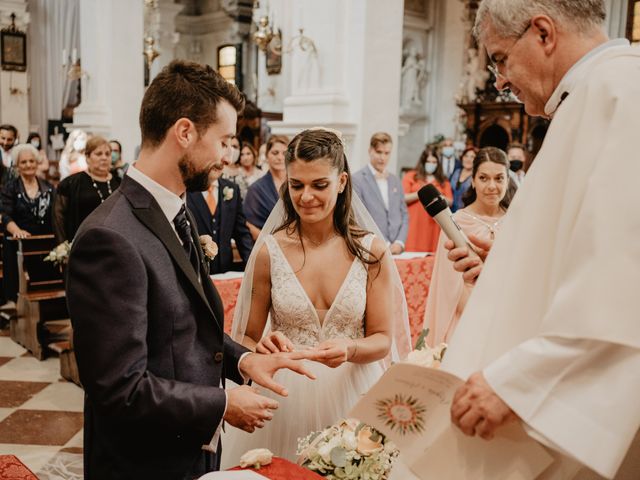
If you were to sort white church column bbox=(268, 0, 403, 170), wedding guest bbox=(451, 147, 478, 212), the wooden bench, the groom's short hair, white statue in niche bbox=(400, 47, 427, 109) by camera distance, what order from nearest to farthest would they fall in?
the groom's short hair, the wooden bench, white church column bbox=(268, 0, 403, 170), wedding guest bbox=(451, 147, 478, 212), white statue in niche bbox=(400, 47, 427, 109)

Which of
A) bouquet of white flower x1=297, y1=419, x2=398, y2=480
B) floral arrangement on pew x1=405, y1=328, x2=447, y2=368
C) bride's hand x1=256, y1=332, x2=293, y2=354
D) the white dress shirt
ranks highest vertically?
the white dress shirt

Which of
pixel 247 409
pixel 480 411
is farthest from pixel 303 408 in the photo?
pixel 480 411

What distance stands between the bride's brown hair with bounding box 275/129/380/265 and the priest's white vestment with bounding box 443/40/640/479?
1.14 meters

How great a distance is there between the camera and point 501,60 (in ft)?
5.08

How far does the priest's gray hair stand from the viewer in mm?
1434

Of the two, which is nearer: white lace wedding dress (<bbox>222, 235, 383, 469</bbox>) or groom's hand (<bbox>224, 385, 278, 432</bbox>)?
groom's hand (<bbox>224, 385, 278, 432</bbox>)

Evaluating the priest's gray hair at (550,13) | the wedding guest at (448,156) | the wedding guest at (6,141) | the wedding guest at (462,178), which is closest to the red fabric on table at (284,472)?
the priest's gray hair at (550,13)

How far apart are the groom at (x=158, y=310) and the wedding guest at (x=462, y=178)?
575 centimetres

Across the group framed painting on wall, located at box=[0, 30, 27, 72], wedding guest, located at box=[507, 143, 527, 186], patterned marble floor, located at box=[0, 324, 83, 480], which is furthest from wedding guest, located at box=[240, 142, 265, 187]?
framed painting on wall, located at box=[0, 30, 27, 72]

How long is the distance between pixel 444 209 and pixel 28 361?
4.80 metres

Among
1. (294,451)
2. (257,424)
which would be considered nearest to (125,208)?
(257,424)

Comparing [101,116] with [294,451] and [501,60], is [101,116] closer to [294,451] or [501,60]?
[294,451]

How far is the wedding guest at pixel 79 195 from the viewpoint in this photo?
5547 millimetres

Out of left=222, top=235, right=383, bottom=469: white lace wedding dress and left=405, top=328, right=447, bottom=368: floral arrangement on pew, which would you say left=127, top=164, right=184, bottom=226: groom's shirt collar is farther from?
left=222, top=235, right=383, bottom=469: white lace wedding dress
